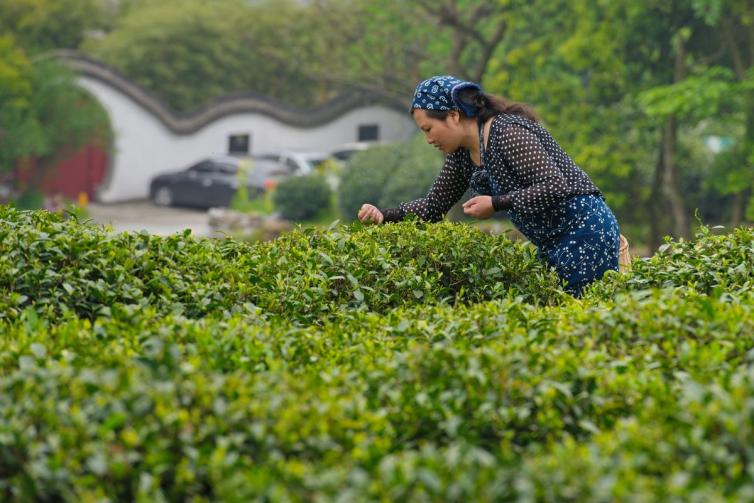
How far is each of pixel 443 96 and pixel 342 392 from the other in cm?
228

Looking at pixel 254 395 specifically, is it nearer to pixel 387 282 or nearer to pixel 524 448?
pixel 524 448

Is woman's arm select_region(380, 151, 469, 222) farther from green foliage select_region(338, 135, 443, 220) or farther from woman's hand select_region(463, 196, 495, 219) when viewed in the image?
green foliage select_region(338, 135, 443, 220)

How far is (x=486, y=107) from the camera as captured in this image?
16.7 feet

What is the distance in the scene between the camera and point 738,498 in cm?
239

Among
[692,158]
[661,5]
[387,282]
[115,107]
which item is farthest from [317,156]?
[387,282]

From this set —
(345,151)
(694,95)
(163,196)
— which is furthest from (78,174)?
(694,95)

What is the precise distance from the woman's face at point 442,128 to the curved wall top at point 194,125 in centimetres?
2483

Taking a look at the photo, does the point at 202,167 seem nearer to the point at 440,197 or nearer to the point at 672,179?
the point at 672,179

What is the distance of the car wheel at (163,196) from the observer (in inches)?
1177

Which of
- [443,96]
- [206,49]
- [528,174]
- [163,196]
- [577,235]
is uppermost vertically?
[206,49]

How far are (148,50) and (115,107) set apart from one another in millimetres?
4033

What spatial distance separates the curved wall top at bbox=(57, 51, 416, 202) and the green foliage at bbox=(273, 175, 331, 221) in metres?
8.27

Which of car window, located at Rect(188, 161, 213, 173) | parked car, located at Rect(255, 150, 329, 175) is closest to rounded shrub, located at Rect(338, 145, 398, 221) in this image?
car window, located at Rect(188, 161, 213, 173)

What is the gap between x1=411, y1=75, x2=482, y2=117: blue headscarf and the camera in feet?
16.5
